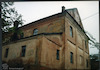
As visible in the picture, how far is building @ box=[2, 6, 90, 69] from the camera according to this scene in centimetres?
1006

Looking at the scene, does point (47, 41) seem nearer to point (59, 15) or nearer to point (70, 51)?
point (70, 51)

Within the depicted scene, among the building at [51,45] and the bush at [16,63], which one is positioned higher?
the building at [51,45]

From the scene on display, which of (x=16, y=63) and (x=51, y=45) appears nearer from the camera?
(x=51, y=45)

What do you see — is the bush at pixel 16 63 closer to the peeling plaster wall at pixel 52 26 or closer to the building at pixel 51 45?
the building at pixel 51 45

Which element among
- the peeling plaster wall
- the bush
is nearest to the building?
the peeling plaster wall

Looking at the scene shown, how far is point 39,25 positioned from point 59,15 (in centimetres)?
389

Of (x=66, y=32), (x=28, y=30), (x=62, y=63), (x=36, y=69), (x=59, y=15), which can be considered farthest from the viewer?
(x=28, y=30)

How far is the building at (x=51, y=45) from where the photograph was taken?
10057 millimetres

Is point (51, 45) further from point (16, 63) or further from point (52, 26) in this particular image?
point (16, 63)

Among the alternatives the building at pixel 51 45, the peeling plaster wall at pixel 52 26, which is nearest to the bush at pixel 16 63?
the building at pixel 51 45

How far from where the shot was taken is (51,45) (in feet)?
35.8

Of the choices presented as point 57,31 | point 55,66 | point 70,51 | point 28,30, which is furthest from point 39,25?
point 55,66

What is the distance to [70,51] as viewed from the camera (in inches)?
513

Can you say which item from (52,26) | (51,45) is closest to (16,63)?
(51,45)
